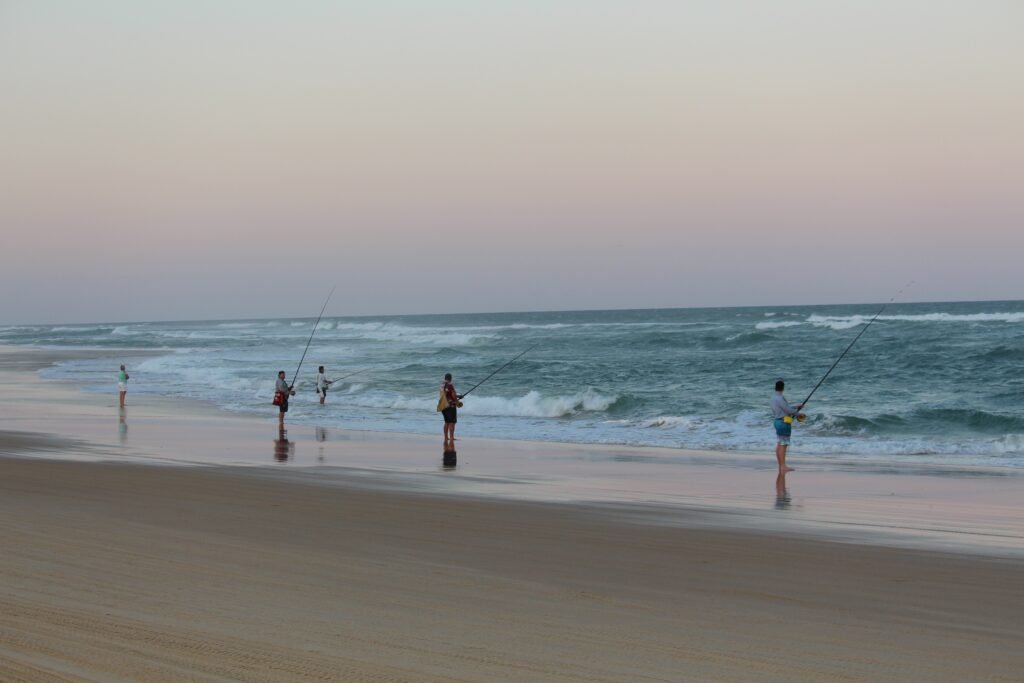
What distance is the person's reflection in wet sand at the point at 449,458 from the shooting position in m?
12.5

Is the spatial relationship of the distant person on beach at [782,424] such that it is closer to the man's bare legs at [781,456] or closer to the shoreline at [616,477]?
the man's bare legs at [781,456]

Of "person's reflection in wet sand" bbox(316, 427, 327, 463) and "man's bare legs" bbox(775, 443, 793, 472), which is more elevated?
"man's bare legs" bbox(775, 443, 793, 472)

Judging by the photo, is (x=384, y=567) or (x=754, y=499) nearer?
(x=384, y=567)

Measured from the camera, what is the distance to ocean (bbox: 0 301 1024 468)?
16.6 meters

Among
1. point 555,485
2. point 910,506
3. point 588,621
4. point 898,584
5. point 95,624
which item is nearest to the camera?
point 95,624

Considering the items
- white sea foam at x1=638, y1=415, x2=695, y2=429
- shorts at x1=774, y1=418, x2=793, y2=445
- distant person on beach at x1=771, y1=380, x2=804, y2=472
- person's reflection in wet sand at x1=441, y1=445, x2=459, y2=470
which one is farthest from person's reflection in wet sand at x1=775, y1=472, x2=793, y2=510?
white sea foam at x1=638, y1=415, x2=695, y2=429

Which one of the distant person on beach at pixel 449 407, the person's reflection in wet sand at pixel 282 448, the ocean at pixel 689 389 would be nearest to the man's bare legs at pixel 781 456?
the ocean at pixel 689 389

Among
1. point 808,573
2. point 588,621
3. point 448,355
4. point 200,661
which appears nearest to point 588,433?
point 808,573

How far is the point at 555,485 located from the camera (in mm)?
10641

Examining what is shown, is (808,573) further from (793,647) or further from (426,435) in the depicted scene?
(426,435)

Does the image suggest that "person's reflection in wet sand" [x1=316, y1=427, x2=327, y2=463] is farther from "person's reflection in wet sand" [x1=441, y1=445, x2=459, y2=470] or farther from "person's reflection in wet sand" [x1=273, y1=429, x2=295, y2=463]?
"person's reflection in wet sand" [x1=441, y1=445, x2=459, y2=470]

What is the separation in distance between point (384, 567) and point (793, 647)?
254 cm

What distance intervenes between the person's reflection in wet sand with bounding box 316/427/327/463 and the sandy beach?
2414 millimetres

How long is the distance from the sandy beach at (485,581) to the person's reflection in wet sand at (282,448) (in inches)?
86.5
